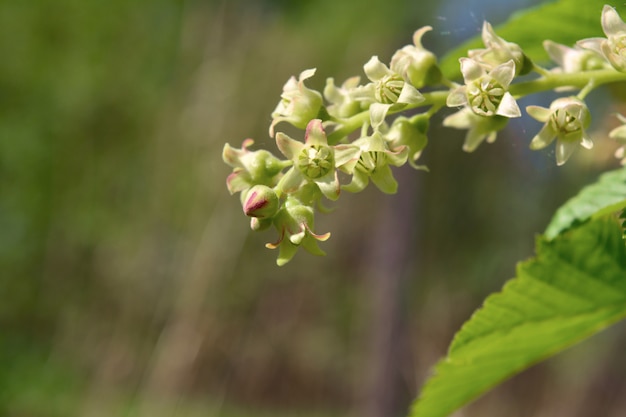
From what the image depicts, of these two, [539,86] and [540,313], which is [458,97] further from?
[540,313]

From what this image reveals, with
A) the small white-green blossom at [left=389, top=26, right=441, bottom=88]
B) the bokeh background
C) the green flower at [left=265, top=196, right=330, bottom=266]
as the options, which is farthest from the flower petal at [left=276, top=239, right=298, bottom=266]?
the bokeh background

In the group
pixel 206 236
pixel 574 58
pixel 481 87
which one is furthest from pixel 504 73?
pixel 206 236

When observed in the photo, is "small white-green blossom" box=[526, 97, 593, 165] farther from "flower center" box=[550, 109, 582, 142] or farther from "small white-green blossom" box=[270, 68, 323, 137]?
"small white-green blossom" box=[270, 68, 323, 137]

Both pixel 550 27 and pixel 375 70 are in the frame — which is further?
pixel 550 27

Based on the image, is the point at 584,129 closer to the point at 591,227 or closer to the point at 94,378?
the point at 591,227

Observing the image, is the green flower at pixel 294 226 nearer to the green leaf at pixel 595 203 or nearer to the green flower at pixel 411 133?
the green flower at pixel 411 133

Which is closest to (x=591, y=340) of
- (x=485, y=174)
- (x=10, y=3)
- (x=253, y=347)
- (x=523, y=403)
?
(x=523, y=403)

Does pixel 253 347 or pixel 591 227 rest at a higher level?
pixel 591 227
